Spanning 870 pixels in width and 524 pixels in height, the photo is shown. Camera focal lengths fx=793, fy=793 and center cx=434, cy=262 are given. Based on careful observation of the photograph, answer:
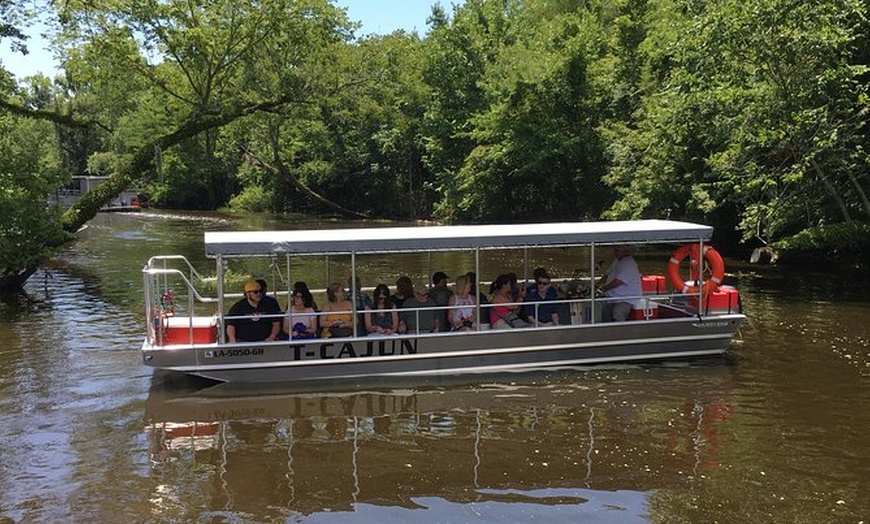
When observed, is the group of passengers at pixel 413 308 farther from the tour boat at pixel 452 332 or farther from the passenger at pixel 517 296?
the tour boat at pixel 452 332

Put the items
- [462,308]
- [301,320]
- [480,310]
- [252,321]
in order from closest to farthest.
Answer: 1. [252,321]
2. [301,320]
3. [462,308]
4. [480,310]

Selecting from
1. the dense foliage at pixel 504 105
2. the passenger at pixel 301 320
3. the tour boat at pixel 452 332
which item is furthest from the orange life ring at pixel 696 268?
the dense foliage at pixel 504 105

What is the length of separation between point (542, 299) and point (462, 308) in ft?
5.10

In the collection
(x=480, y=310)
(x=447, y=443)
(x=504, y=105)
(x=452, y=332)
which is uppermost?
(x=504, y=105)

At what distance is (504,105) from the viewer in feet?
137

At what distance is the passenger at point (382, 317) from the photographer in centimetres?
1309

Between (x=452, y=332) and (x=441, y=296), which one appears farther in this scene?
(x=441, y=296)

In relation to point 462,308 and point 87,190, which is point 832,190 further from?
point 87,190

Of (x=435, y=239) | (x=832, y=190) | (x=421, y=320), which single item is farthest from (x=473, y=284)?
(x=832, y=190)

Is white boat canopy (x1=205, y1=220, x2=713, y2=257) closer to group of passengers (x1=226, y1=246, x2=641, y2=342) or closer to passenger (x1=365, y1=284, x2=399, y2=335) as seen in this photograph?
group of passengers (x1=226, y1=246, x2=641, y2=342)

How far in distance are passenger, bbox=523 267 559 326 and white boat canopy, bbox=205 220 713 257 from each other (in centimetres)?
94

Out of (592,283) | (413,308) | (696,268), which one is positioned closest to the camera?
(413,308)

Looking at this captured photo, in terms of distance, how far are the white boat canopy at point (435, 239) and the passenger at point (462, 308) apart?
852mm

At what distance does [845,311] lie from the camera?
62.5ft
